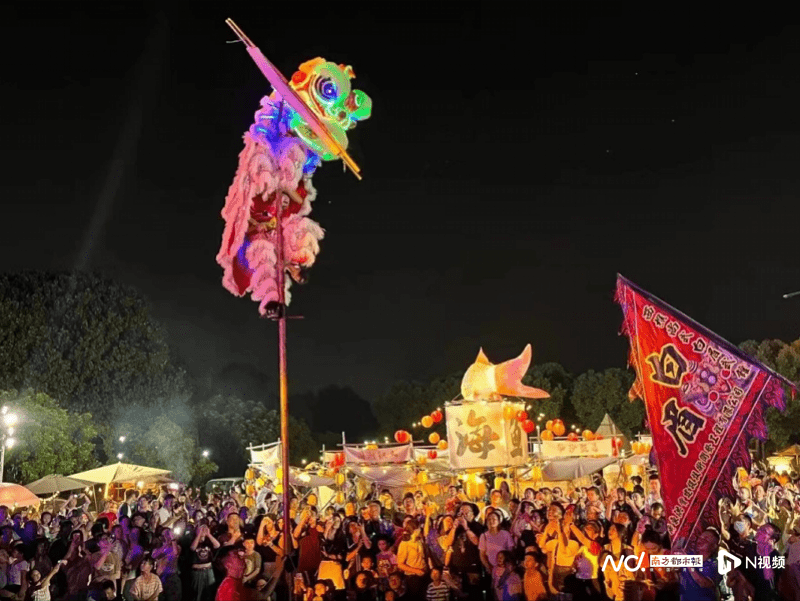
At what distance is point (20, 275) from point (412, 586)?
3047cm

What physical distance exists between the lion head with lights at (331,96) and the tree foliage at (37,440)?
22421 mm

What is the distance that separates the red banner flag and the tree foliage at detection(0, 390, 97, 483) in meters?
25.0

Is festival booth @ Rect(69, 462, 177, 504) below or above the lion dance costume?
below

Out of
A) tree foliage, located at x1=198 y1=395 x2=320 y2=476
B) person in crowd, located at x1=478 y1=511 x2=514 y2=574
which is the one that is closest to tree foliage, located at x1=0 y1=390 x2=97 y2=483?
person in crowd, located at x1=478 y1=511 x2=514 y2=574

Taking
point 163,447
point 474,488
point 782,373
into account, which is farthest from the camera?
point 782,373

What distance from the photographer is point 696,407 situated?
848cm

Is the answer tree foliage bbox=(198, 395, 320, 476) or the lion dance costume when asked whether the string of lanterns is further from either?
tree foliage bbox=(198, 395, 320, 476)

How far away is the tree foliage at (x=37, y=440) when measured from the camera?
29.2 meters

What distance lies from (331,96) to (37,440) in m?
23.4

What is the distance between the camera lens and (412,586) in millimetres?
10602

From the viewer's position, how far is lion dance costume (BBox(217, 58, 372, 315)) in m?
9.55

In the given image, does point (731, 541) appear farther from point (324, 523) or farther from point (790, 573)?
point (324, 523)

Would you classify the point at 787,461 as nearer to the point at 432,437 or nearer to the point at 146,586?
the point at 432,437

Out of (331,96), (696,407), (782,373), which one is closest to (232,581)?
(696,407)
